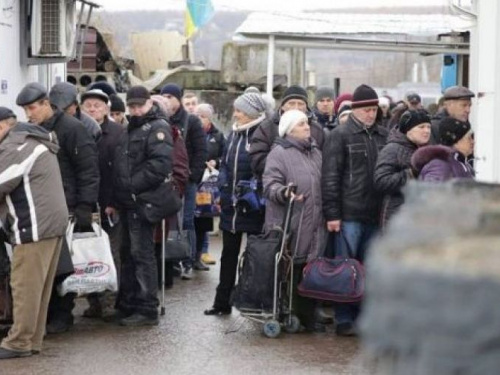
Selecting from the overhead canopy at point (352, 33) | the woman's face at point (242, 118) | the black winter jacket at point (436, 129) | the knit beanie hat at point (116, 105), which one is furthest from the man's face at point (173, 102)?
the overhead canopy at point (352, 33)

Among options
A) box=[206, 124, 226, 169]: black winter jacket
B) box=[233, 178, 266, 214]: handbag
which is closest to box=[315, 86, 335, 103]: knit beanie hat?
box=[206, 124, 226, 169]: black winter jacket

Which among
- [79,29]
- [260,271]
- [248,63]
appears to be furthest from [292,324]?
[248,63]

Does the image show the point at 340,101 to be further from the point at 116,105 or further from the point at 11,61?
the point at 11,61

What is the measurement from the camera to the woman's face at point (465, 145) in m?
8.62

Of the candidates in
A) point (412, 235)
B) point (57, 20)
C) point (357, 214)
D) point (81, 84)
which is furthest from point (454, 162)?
point (81, 84)

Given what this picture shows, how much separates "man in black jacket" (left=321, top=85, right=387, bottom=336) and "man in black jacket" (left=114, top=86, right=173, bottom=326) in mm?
1271

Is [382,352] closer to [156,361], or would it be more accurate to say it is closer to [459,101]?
[156,361]

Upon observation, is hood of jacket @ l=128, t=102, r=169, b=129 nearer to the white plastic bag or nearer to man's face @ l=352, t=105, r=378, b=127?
the white plastic bag

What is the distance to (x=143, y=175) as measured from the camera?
9.52 m

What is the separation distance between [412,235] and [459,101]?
809 centimetres

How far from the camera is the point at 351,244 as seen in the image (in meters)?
9.41

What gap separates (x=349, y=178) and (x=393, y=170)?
0.43 meters

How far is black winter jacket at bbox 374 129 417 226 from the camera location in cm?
896

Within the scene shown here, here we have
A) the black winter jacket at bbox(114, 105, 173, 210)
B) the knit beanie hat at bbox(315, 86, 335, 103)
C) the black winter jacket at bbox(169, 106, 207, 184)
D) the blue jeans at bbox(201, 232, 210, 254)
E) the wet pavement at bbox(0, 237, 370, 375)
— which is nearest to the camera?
the wet pavement at bbox(0, 237, 370, 375)
